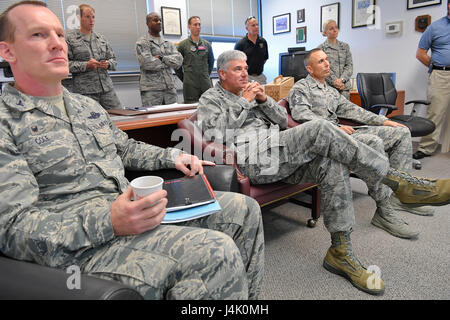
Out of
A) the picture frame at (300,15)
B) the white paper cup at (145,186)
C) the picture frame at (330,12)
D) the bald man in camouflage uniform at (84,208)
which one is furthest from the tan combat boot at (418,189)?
the picture frame at (300,15)

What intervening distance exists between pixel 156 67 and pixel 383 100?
2.46 metres

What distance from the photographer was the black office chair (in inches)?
117

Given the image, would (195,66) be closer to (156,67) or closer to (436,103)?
(156,67)

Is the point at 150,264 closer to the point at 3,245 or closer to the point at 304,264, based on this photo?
the point at 3,245

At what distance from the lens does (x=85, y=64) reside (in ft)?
9.98

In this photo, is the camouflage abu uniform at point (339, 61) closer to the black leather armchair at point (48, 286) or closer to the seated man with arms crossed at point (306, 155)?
the seated man with arms crossed at point (306, 155)

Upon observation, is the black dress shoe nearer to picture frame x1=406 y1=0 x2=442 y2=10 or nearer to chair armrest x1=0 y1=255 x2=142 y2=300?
picture frame x1=406 y1=0 x2=442 y2=10

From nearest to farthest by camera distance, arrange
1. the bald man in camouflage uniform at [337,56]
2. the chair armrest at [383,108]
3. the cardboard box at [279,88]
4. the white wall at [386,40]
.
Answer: the chair armrest at [383,108]
the cardboard box at [279,88]
the bald man in camouflage uniform at [337,56]
the white wall at [386,40]

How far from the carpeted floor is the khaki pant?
1707 millimetres

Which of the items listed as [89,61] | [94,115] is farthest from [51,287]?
[89,61]

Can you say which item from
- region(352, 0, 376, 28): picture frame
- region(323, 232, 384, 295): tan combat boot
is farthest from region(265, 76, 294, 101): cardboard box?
region(352, 0, 376, 28): picture frame

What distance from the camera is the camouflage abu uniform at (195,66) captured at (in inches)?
165

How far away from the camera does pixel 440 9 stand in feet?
12.4
